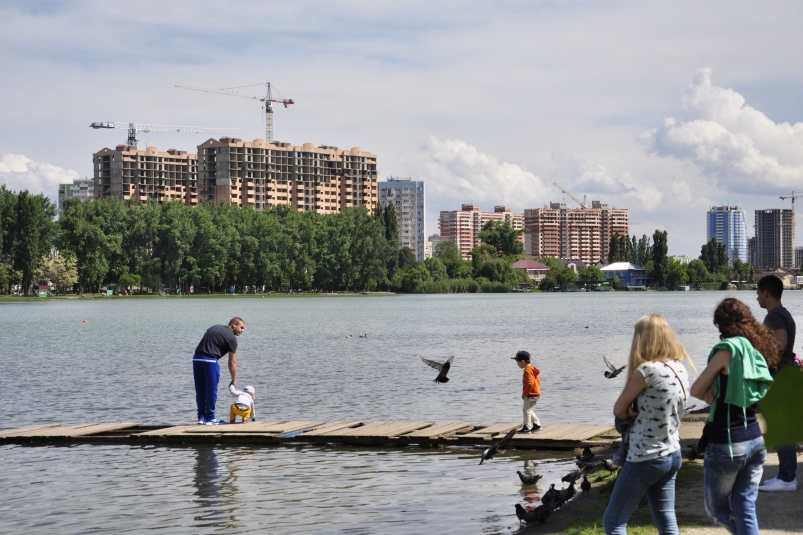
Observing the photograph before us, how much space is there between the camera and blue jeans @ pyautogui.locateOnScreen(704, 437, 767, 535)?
20.6 ft

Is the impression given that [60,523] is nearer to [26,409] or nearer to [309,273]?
[26,409]

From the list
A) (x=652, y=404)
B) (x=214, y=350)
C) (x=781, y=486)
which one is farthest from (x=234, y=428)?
(x=652, y=404)

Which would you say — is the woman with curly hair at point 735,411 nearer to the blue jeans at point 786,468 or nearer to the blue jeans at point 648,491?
the blue jeans at point 648,491

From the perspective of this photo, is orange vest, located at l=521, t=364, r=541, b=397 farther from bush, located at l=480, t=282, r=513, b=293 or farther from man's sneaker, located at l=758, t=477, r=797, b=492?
bush, located at l=480, t=282, r=513, b=293

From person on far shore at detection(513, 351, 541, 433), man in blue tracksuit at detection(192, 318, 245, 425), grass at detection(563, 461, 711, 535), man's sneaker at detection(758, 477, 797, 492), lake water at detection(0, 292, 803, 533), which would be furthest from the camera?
man in blue tracksuit at detection(192, 318, 245, 425)

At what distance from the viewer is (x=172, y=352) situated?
153 ft

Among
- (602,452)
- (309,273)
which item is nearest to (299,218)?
(309,273)

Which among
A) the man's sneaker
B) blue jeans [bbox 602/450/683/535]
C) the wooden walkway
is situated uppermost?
blue jeans [bbox 602/450/683/535]

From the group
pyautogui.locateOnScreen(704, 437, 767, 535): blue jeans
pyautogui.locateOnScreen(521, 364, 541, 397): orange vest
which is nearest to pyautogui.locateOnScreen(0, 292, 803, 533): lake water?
pyautogui.locateOnScreen(521, 364, 541, 397): orange vest

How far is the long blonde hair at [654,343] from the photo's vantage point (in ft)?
20.9

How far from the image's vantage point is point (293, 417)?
23.2m

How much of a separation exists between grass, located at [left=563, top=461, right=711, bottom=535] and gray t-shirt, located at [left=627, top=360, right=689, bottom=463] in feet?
8.73

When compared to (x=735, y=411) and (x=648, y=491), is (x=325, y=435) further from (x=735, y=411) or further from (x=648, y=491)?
(x=735, y=411)

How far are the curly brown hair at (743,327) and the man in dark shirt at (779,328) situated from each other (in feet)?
2.65
